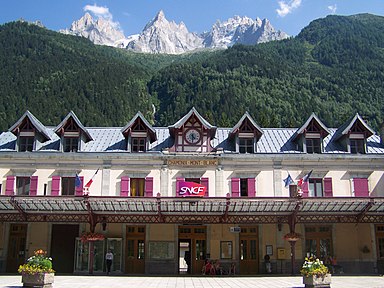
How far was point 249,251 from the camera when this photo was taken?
30281 millimetres

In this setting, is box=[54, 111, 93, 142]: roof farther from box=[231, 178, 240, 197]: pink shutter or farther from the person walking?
box=[231, 178, 240, 197]: pink shutter

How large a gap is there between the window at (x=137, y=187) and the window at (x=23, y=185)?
283 inches

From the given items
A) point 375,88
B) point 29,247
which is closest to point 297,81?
point 375,88

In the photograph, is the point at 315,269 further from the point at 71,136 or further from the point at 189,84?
the point at 189,84

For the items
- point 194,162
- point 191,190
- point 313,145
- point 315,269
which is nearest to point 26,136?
point 194,162

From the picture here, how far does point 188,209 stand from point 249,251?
6.04 meters

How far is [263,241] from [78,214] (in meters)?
12.6

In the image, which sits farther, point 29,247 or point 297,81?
point 297,81

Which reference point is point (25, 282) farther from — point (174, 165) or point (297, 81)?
point (297, 81)

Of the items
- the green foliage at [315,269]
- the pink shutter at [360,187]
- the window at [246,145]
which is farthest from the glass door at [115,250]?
the pink shutter at [360,187]

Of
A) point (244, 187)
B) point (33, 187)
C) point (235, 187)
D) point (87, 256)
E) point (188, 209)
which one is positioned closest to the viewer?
point (188, 209)

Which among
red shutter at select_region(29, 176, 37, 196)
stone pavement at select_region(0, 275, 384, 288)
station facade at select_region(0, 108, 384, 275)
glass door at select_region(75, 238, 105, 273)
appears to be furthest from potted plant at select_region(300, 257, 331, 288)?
red shutter at select_region(29, 176, 37, 196)

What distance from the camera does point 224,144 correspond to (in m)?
32.9

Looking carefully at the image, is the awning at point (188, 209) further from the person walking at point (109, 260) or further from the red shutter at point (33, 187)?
the person walking at point (109, 260)
